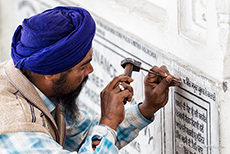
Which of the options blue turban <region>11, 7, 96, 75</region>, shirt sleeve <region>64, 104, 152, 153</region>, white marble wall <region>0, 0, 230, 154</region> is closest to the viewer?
white marble wall <region>0, 0, 230, 154</region>

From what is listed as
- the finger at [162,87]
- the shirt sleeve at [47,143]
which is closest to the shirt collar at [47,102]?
the shirt sleeve at [47,143]

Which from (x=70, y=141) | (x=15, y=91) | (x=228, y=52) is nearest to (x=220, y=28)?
(x=228, y=52)

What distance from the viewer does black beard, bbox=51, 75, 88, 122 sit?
164 cm

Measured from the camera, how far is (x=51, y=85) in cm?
165

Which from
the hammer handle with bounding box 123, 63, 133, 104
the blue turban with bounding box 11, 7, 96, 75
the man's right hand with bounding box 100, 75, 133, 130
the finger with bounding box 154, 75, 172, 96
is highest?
the blue turban with bounding box 11, 7, 96, 75

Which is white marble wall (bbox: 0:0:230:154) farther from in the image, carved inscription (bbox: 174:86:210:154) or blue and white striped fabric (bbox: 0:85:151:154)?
blue and white striped fabric (bbox: 0:85:151:154)

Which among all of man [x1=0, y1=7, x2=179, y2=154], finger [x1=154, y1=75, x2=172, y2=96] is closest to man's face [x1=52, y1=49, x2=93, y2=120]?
man [x1=0, y1=7, x2=179, y2=154]

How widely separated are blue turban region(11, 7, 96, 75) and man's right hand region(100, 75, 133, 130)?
0.51ft

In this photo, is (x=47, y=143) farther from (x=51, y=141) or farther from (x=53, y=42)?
(x=53, y=42)

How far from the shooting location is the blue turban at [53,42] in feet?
5.04

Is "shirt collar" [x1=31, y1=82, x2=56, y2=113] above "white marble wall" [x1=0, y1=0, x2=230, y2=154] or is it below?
below

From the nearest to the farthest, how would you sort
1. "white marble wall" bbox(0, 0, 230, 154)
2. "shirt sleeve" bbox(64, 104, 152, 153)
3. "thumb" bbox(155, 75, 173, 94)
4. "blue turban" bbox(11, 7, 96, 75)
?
1. "white marble wall" bbox(0, 0, 230, 154)
2. "blue turban" bbox(11, 7, 96, 75)
3. "thumb" bbox(155, 75, 173, 94)
4. "shirt sleeve" bbox(64, 104, 152, 153)

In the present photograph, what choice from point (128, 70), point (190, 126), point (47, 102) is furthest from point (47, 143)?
point (190, 126)

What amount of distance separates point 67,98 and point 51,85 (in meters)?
0.13
